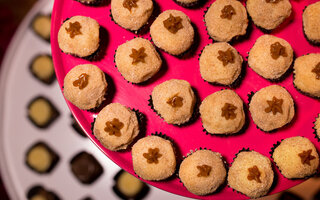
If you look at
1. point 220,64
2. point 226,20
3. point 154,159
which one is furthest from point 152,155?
point 226,20

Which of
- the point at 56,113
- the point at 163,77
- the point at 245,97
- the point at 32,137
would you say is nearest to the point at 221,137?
the point at 245,97

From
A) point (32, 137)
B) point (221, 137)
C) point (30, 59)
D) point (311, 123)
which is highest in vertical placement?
point (30, 59)

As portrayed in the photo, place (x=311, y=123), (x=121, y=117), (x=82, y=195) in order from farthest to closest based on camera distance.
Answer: (x=82, y=195) → (x=311, y=123) → (x=121, y=117)

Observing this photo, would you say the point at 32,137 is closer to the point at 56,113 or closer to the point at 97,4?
the point at 56,113

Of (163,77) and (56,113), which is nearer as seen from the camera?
(163,77)

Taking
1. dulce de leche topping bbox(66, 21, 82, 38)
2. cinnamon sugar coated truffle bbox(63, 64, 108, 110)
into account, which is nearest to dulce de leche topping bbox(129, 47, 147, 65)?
cinnamon sugar coated truffle bbox(63, 64, 108, 110)

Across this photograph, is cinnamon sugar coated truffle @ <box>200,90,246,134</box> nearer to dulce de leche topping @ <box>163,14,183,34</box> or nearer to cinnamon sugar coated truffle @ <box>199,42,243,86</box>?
cinnamon sugar coated truffle @ <box>199,42,243,86</box>

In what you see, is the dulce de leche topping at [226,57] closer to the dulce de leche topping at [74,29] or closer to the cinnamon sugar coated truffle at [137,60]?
the cinnamon sugar coated truffle at [137,60]

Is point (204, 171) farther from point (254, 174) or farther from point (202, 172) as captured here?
point (254, 174)
